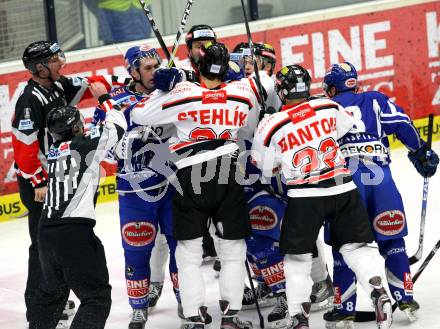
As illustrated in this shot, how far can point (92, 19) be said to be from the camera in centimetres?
913

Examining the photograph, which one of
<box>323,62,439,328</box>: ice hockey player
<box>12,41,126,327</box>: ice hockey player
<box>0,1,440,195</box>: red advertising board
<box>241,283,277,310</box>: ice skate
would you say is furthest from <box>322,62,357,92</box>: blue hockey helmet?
<box>0,1,440,195</box>: red advertising board

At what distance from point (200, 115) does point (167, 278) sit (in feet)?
6.12

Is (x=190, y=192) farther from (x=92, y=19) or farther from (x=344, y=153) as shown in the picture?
(x=92, y=19)

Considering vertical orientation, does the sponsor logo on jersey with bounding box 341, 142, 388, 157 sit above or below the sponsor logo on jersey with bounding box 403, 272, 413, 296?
above

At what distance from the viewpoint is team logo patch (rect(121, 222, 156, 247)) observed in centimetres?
577

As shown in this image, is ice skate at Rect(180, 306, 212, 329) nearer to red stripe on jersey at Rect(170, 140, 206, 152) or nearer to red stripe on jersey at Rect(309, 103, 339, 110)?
red stripe on jersey at Rect(170, 140, 206, 152)

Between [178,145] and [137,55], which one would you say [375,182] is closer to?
[178,145]

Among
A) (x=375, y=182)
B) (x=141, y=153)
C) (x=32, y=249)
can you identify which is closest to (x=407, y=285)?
(x=375, y=182)

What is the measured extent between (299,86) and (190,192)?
0.74m

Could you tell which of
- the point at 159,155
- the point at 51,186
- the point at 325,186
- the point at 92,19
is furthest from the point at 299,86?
the point at 92,19

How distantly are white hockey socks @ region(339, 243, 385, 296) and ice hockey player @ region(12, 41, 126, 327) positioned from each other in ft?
5.59

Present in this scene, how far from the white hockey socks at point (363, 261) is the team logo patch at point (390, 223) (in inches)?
10.3

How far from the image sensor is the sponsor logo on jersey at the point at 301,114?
5258 mm

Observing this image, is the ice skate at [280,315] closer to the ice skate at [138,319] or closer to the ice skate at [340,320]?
the ice skate at [340,320]
